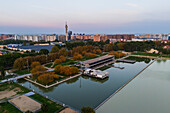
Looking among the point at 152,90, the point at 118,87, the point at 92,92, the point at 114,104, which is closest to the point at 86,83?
the point at 92,92

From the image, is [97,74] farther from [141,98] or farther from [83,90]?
[141,98]

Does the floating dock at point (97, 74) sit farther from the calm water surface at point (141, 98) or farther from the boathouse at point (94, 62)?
the calm water surface at point (141, 98)

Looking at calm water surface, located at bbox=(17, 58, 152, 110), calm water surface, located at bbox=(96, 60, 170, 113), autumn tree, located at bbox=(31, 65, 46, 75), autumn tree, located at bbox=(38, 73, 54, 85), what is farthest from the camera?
autumn tree, located at bbox=(31, 65, 46, 75)

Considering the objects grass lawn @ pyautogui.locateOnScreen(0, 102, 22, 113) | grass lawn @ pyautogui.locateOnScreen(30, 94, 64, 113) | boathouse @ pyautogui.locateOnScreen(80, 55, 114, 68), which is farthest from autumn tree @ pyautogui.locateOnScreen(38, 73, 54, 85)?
boathouse @ pyautogui.locateOnScreen(80, 55, 114, 68)

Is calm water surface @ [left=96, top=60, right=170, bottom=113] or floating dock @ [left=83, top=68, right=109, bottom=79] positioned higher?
floating dock @ [left=83, top=68, right=109, bottom=79]

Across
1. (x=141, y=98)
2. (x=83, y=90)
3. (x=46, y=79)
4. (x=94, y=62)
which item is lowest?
(x=83, y=90)

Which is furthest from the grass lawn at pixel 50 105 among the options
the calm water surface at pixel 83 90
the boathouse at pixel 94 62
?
the boathouse at pixel 94 62

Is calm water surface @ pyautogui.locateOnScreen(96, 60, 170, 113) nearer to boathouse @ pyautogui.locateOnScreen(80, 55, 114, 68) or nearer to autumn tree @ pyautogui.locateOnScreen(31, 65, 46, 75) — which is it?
boathouse @ pyautogui.locateOnScreen(80, 55, 114, 68)

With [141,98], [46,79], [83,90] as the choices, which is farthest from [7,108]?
[141,98]
